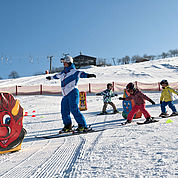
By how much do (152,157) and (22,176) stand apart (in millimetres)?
1400

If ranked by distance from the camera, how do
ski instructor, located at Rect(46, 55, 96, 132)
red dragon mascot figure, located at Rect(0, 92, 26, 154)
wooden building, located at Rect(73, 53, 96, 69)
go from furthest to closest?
wooden building, located at Rect(73, 53, 96, 69), ski instructor, located at Rect(46, 55, 96, 132), red dragon mascot figure, located at Rect(0, 92, 26, 154)

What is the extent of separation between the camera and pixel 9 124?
307cm

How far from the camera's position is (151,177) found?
1.66 metres

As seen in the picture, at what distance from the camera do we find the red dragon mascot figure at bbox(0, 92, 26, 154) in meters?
3.00

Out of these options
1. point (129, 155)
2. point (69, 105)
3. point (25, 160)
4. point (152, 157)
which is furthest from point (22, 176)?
point (69, 105)

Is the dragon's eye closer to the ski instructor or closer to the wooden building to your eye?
the ski instructor

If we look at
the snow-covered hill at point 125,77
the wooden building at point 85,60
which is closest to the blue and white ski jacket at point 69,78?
the snow-covered hill at point 125,77

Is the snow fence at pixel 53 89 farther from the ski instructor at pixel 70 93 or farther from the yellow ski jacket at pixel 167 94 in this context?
the ski instructor at pixel 70 93

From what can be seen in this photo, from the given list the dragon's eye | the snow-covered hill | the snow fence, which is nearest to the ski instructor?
the dragon's eye

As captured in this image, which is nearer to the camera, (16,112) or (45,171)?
(45,171)

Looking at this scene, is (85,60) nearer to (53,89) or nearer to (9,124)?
(53,89)

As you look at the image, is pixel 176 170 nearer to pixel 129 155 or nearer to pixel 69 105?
pixel 129 155

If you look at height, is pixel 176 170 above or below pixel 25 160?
above

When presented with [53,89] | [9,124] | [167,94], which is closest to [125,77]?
[53,89]
